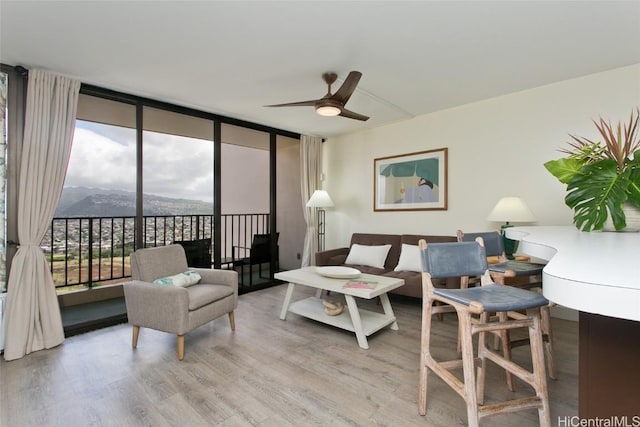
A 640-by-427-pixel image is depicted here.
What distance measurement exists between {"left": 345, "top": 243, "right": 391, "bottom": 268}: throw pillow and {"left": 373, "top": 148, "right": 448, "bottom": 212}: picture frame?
2.39 ft

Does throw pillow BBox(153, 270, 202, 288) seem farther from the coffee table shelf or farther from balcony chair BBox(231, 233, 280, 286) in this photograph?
balcony chair BBox(231, 233, 280, 286)

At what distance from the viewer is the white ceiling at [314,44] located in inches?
73.6

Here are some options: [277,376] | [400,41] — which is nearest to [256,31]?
[400,41]

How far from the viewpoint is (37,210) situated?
251 centimetres

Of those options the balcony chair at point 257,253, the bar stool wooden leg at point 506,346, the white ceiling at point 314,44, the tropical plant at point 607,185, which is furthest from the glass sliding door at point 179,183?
the tropical plant at point 607,185

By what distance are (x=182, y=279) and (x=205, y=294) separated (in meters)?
0.30

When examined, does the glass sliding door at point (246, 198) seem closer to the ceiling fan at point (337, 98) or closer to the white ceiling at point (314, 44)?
the white ceiling at point (314, 44)

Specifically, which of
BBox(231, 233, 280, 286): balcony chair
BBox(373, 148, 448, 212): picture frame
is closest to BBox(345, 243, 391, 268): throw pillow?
BBox(373, 148, 448, 212): picture frame

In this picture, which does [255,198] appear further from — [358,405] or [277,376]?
[358,405]

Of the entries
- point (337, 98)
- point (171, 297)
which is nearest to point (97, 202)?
point (171, 297)

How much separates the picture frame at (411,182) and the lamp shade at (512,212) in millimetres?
891

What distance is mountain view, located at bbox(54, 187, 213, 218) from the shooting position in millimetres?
3502

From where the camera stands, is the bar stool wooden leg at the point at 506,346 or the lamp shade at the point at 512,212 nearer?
the bar stool wooden leg at the point at 506,346

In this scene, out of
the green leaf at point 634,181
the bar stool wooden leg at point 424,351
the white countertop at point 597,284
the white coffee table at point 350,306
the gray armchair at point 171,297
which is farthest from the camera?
the white coffee table at point 350,306
